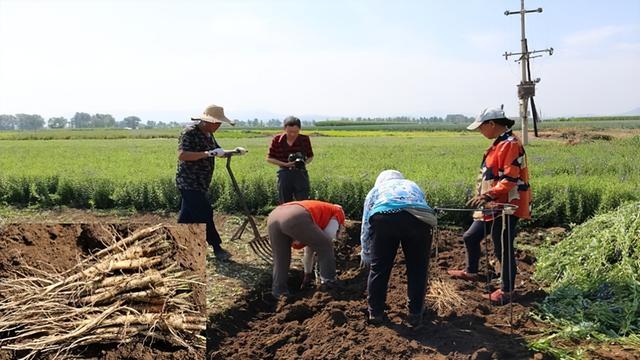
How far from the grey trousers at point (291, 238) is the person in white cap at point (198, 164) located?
1104 millimetres

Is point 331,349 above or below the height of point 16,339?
below

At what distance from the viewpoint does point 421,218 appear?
3.92 meters

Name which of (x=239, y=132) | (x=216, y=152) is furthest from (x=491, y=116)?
(x=239, y=132)

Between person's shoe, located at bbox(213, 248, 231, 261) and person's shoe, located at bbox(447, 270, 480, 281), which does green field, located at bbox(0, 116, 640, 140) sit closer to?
person's shoe, located at bbox(213, 248, 231, 261)

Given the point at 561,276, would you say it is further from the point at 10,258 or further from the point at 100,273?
the point at 10,258

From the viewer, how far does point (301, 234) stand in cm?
468

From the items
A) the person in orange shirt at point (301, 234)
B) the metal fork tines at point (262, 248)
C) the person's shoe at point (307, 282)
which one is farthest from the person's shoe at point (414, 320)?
the metal fork tines at point (262, 248)

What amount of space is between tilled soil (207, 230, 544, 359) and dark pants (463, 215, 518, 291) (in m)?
0.26

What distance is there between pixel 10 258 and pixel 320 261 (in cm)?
250

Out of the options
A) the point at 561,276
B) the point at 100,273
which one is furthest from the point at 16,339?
the point at 561,276

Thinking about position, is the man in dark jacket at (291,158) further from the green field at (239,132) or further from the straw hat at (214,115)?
the green field at (239,132)

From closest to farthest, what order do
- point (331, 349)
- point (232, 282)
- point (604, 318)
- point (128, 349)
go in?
1. point (128, 349)
2. point (331, 349)
3. point (604, 318)
4. point (232, 282)

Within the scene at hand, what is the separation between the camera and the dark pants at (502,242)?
4.44 m

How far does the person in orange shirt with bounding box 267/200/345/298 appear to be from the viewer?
4.67m
